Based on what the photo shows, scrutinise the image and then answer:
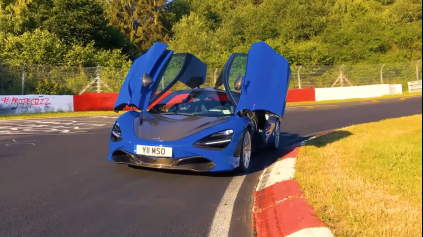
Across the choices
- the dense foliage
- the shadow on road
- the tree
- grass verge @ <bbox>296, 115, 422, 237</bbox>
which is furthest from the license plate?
the tree

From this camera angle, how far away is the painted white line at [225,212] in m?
4.02

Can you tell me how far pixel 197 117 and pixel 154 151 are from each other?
1.04 metres

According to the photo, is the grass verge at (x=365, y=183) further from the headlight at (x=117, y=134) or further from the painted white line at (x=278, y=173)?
the headlight at (x=117, y=134)

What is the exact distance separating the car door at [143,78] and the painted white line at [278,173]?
7.23ft

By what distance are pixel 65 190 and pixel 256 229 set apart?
2418 mm

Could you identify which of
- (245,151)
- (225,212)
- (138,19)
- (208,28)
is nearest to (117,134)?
(245,151)

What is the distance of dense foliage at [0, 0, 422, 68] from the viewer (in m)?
33.3

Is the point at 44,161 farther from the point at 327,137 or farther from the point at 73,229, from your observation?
the point at 327,137

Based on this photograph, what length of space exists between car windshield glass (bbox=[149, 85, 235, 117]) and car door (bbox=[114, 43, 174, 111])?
0.92ft

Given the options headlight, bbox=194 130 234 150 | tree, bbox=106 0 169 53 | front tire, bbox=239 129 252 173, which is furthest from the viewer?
tree, bbox=106 0 169 53

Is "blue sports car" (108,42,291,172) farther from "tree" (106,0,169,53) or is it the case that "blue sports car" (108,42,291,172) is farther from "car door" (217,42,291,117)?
"tree" (106,0,169,53)

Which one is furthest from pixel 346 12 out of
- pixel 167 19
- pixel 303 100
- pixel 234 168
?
pixel 234 168

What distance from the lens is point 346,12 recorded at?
52812mm

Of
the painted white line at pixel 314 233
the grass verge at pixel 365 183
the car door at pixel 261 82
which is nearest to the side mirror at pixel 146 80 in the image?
the car door at pixel 261 82
